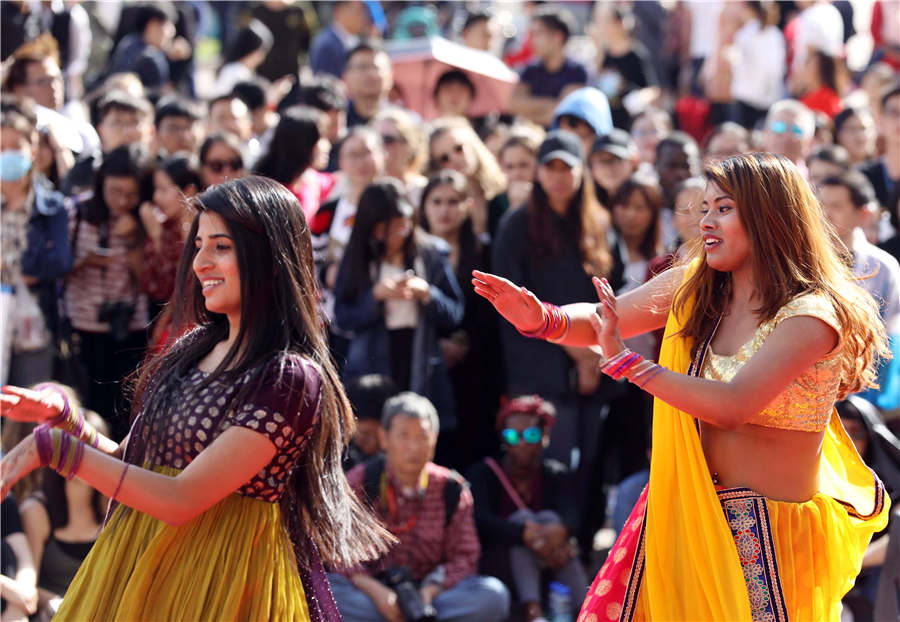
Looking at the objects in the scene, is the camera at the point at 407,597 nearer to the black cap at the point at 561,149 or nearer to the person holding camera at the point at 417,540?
the person holding camera at the point at 417,540

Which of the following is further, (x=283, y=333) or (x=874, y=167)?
(x=874, y=167)

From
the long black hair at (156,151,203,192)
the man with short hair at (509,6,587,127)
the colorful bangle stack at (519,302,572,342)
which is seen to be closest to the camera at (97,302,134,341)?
the long black hair at (156,151,203,192)

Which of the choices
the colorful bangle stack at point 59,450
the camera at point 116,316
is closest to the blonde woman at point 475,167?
the camera at point 116,316

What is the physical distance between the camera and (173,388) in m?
3.08

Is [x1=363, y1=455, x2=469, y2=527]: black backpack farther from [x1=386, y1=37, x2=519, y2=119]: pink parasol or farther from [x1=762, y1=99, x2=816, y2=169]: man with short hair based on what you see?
[x1=386, y1=37, x2=519, y2=119]: pink parasol

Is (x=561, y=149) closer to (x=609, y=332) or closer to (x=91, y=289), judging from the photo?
(x=91, y=289)

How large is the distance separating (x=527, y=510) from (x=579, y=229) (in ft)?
4.78

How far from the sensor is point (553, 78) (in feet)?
30.2

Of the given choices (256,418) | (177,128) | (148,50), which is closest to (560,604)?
(256,418)

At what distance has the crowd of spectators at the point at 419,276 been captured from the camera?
18.2 feet

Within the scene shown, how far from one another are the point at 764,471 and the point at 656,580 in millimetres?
388

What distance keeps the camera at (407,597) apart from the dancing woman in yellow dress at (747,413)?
7.45ft

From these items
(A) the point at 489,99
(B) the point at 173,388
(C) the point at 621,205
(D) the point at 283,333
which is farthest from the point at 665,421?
(A) the point at 489,99

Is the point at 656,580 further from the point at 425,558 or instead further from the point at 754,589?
the point at 425,558
